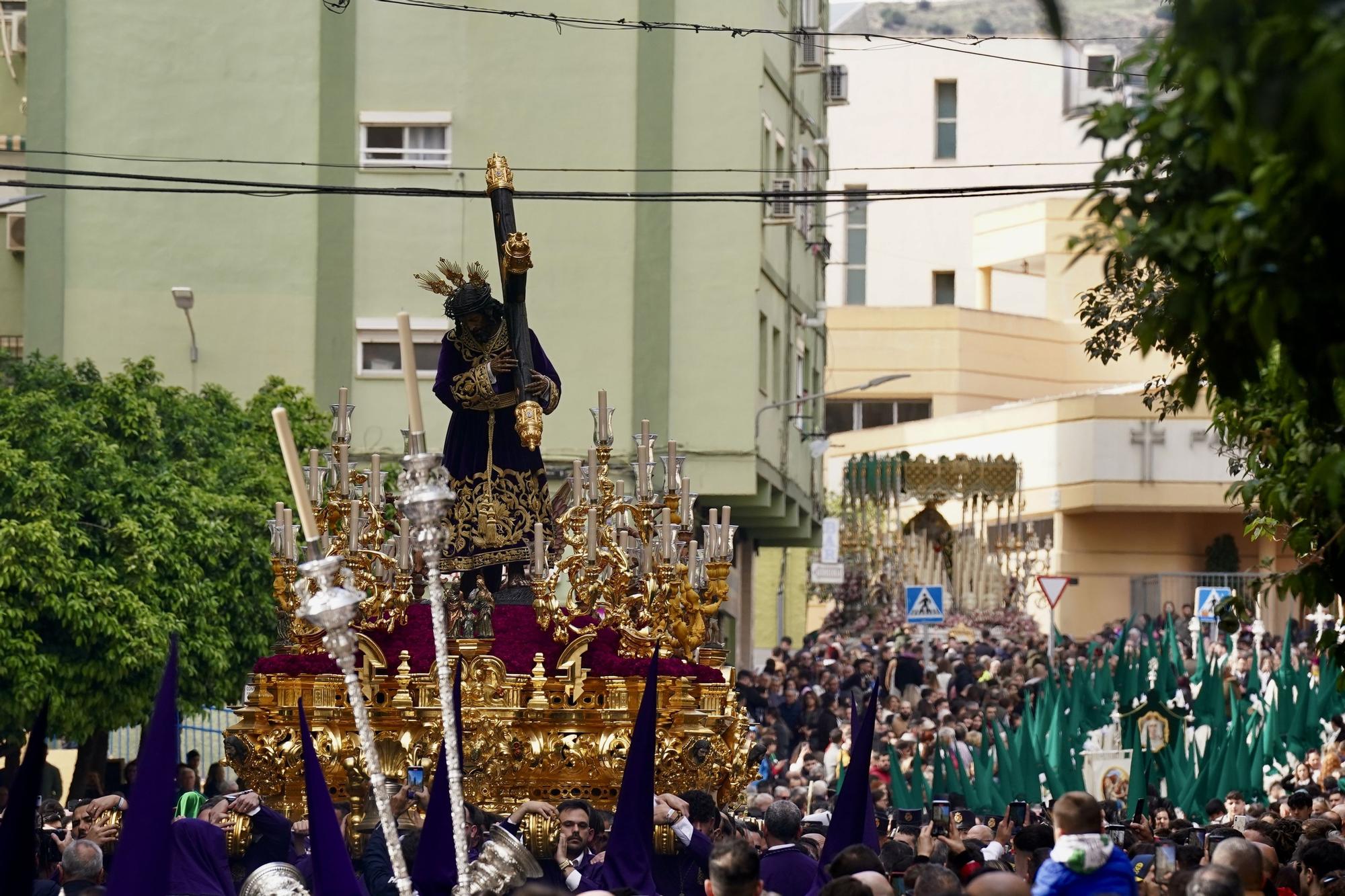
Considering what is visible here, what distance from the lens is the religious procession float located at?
11.8m

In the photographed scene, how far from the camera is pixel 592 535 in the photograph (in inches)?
469

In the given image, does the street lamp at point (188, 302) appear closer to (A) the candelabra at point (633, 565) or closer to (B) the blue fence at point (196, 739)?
(B) the blue fence at point (196, 739)

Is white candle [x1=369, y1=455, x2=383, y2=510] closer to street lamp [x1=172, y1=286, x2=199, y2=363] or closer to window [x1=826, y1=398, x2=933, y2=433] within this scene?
street lamp [x1=172, y1=286, x2=199, y2=363]

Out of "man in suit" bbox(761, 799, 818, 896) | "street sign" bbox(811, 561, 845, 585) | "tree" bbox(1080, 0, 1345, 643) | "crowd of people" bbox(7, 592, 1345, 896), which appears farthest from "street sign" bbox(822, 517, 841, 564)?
"tree" bbox(1080, 0, 1345, 643)

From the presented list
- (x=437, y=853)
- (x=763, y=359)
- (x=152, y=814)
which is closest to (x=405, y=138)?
(x=763, y=359)

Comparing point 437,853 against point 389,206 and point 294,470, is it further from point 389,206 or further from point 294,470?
point 389,206

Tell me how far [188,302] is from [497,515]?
17.7 metres

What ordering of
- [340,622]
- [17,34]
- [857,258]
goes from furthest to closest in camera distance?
[857,258] < [17,34] < [340,622]

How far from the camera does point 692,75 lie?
29781 mm

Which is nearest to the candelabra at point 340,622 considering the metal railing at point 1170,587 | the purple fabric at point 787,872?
the purple fabric at point 787,872

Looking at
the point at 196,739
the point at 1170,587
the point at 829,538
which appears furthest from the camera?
the point at 1170,587

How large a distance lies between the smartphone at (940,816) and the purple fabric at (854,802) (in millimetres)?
2657

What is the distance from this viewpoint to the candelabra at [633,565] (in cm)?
1197

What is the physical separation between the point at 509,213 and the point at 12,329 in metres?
22.0
